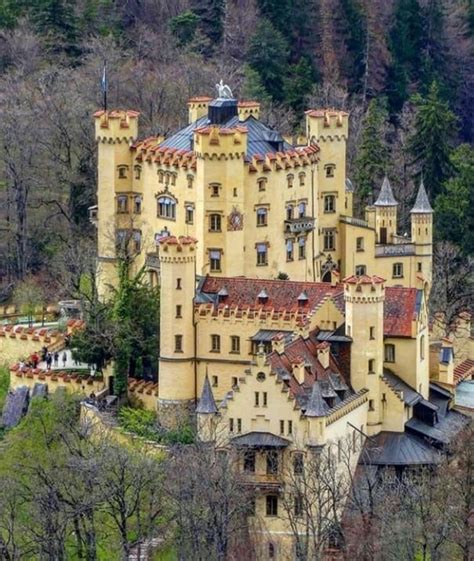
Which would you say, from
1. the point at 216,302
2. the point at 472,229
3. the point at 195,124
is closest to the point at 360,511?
the point at 216,302

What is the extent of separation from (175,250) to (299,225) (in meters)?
12.5

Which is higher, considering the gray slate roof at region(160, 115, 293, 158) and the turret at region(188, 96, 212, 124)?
the turret at region(188, 96, 212, 124)

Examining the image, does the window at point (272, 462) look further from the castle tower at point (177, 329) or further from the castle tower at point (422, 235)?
the castle tower at point (422, 235)

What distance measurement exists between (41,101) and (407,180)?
62.4ft

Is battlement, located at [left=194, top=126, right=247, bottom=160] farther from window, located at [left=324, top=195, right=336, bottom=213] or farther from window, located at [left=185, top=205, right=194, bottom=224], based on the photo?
window, located at [left=324, top=195, right=336, bottom=213]

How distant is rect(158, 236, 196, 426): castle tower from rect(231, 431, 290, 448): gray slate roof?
613 centimetres

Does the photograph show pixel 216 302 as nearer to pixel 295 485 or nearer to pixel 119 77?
pixel 295 485

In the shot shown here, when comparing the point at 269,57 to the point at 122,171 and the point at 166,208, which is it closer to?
the point at 122,171

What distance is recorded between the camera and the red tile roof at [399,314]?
432ft

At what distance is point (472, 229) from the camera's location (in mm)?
163875

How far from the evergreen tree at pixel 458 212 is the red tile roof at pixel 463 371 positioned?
20.2m

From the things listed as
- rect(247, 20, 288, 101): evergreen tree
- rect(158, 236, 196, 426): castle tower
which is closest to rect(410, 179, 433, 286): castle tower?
rect(158, 236, 196, 426): castle tower

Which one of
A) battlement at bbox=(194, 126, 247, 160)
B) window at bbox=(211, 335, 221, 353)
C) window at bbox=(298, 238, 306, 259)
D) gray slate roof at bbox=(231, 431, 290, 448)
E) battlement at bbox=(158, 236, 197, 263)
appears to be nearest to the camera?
gray slate roof at bbox=(231, 431, 290, 448)

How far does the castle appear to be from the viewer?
4938 inches
